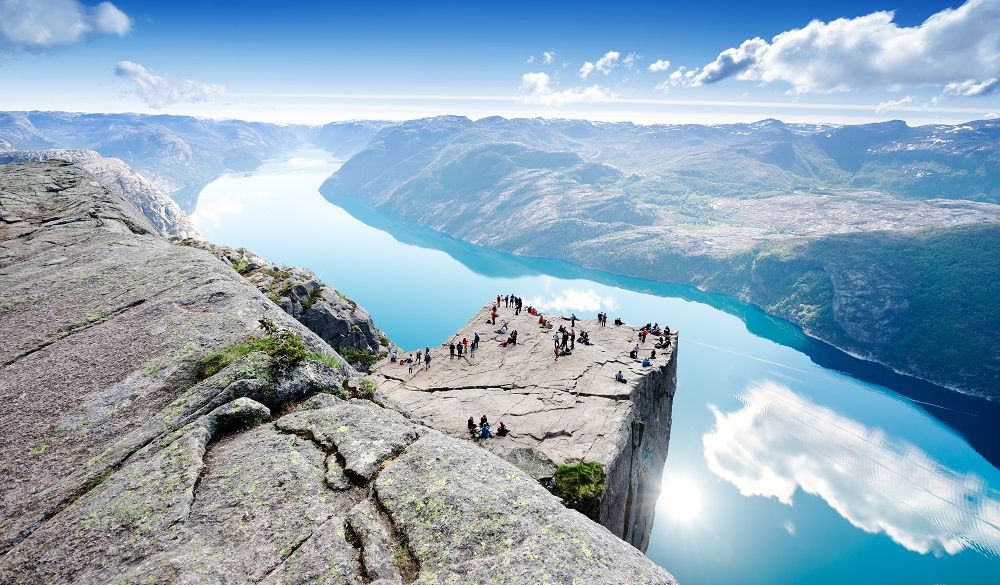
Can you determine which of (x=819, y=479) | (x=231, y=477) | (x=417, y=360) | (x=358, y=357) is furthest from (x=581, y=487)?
(x=819, y=479)

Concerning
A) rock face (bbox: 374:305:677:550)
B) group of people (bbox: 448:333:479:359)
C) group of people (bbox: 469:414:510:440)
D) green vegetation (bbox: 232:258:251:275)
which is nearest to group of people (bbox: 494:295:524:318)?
rock face (bbox: 374:305:677:550)

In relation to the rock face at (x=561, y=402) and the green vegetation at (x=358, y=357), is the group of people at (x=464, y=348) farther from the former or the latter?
the green vegetation at (x=358, y=357)

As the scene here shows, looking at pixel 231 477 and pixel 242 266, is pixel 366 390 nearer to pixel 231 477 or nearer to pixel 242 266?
pixel 231 477

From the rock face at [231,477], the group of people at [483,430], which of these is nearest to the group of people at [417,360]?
the group of people at [483,430]

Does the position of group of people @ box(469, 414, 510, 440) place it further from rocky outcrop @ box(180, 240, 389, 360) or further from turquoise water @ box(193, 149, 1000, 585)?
turquoise water @ box(193, 149, 1000, 585)

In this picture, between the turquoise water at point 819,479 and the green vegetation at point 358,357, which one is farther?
the turquoise water at point 819,479
